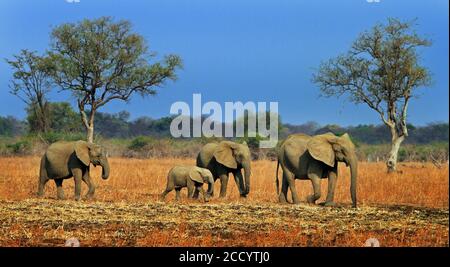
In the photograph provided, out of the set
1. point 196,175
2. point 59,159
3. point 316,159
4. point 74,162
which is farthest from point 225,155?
point 59,159

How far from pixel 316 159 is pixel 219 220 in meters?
3.99

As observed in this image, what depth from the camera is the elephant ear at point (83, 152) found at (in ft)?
61.8

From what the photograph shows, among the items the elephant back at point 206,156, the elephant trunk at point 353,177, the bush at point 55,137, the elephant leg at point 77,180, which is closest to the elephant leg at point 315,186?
the elephant trunk at point 353,177

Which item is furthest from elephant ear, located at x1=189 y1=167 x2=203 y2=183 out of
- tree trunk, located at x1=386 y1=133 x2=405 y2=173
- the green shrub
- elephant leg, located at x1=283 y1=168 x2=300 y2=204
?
the green shrub

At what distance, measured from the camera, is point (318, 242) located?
→ 12.4m

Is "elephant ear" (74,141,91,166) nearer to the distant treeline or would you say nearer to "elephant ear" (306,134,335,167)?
"elephant ear" (306,134,335,167)

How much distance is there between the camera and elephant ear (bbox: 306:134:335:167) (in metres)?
17.8

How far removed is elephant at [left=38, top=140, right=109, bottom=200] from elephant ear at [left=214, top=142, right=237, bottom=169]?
3.18 meters

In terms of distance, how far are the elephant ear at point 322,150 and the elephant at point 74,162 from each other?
482 centimetres

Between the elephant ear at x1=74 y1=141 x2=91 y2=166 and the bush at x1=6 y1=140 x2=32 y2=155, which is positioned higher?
the bush at x1=6 y1=140 x2=32 y2=155

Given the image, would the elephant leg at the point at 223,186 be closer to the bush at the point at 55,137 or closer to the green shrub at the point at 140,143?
the bush at the point at 55,137
